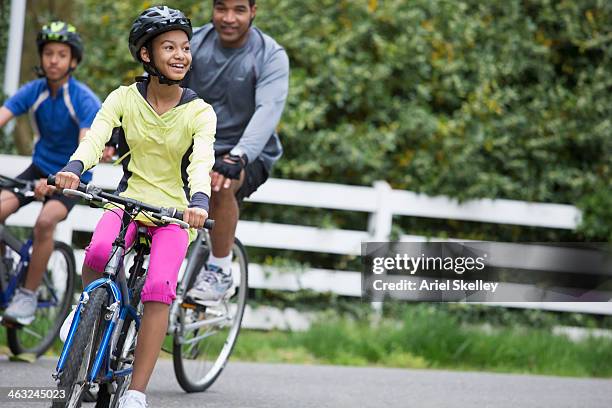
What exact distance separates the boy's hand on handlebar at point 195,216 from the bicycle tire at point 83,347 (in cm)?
47

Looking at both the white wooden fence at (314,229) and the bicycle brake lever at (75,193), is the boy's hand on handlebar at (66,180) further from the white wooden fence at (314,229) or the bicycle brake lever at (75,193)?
the white wooden fence at (314,229)

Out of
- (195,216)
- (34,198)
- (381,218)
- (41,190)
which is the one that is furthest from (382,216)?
(195,216)

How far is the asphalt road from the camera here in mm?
6578

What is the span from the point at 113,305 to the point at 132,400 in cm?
44

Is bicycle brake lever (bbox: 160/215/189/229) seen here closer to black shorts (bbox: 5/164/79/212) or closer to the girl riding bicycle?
the girl riding bicycle

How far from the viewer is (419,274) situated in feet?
30.0

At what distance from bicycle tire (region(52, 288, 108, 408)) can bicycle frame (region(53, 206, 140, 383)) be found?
0.07ft

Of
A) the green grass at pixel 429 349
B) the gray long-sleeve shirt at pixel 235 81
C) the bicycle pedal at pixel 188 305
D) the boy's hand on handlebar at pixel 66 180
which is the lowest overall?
the green grass at pixel 429 349

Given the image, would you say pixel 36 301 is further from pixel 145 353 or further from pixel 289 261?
pixel 289 261

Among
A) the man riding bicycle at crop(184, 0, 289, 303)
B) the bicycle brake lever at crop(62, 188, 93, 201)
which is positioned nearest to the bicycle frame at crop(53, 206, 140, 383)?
the bicycle brake lever at crop(62, 188, 93, 201)

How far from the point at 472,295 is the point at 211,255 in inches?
146

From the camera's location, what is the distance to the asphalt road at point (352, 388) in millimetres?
6578

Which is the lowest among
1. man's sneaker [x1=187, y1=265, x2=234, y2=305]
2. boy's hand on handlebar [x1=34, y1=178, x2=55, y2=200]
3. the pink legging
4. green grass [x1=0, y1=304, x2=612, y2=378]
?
green grass [x1=0, y1=304, x2=612, y2=378]

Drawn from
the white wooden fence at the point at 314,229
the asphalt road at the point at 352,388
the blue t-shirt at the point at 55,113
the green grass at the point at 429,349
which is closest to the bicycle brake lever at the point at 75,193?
the asphalt road at the point at 352,388
